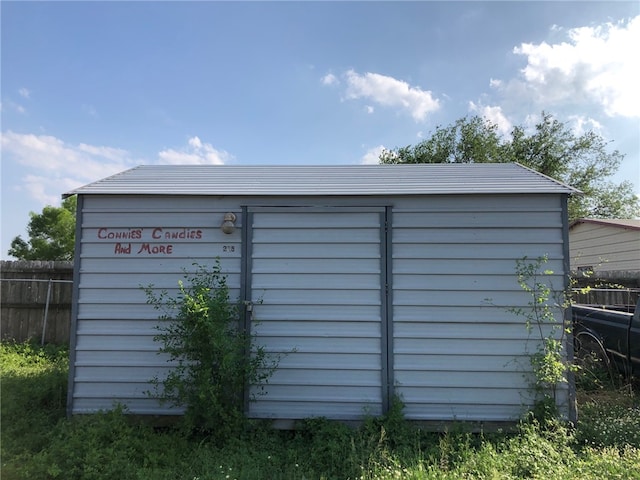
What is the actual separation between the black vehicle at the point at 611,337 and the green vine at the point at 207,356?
4946mm

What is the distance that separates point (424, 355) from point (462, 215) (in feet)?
5.47

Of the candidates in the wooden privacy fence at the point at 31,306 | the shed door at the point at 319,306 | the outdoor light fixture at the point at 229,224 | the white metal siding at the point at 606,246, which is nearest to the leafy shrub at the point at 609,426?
the shed door at the point at 319,306

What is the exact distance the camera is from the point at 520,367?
428 cm

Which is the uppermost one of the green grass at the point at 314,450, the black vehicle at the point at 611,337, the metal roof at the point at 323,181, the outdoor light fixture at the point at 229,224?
the metal roof at the point at 323,181

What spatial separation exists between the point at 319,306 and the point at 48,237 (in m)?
19.0

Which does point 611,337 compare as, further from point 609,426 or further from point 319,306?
point 319,306

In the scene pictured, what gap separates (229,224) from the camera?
175 inches

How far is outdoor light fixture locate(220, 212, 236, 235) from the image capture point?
446 centimetres

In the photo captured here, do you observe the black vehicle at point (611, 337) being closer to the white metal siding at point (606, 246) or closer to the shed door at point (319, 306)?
the white metal siding at point (606, 246)

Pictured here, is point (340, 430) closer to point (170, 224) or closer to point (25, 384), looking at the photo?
point (170, 224)

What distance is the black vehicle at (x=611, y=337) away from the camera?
5367 millimetres

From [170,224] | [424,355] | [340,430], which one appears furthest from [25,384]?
[424,355]

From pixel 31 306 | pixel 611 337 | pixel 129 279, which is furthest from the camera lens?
pixel 31 306

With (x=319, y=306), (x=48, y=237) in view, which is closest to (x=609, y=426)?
(x=319, y=306)
